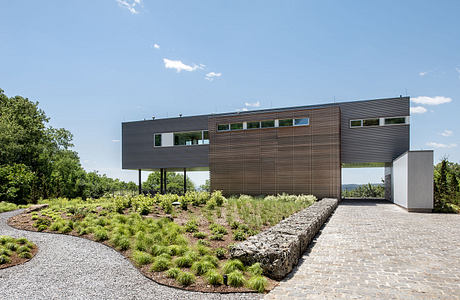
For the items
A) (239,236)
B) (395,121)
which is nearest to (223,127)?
(395,121)

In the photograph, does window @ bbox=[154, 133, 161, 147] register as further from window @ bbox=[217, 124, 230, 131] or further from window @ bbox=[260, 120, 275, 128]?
window @ bbox=[260, 120, 275, 128]

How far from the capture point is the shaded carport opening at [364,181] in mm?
19156

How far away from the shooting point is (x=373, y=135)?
1636 cm

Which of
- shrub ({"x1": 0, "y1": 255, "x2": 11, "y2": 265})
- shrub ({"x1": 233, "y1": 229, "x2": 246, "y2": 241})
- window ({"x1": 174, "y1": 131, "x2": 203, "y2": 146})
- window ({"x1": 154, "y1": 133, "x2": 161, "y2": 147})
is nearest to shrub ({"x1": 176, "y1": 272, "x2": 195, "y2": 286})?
shrub ({"x1": 233, "y1": 229, "x2": 246, "y2": 241})

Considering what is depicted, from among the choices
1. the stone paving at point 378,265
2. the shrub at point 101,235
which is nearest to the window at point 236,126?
the stone paving at point 378,265

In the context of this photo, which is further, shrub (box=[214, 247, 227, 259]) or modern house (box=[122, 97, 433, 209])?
modern house (box=[122, 97, 433, 209])

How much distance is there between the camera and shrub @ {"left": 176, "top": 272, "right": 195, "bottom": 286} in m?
4.10

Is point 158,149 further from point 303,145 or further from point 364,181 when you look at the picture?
point 364,181

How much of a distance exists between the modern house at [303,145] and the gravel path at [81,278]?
486 inches

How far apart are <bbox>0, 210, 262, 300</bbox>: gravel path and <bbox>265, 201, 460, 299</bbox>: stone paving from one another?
44.8 inches

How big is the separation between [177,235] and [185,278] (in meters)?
2.13

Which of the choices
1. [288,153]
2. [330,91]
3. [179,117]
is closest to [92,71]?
[179,117]

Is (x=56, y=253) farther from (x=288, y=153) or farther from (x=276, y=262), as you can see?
(x=288, y=153)

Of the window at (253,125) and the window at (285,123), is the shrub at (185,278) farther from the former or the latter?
the window at (253,125)
